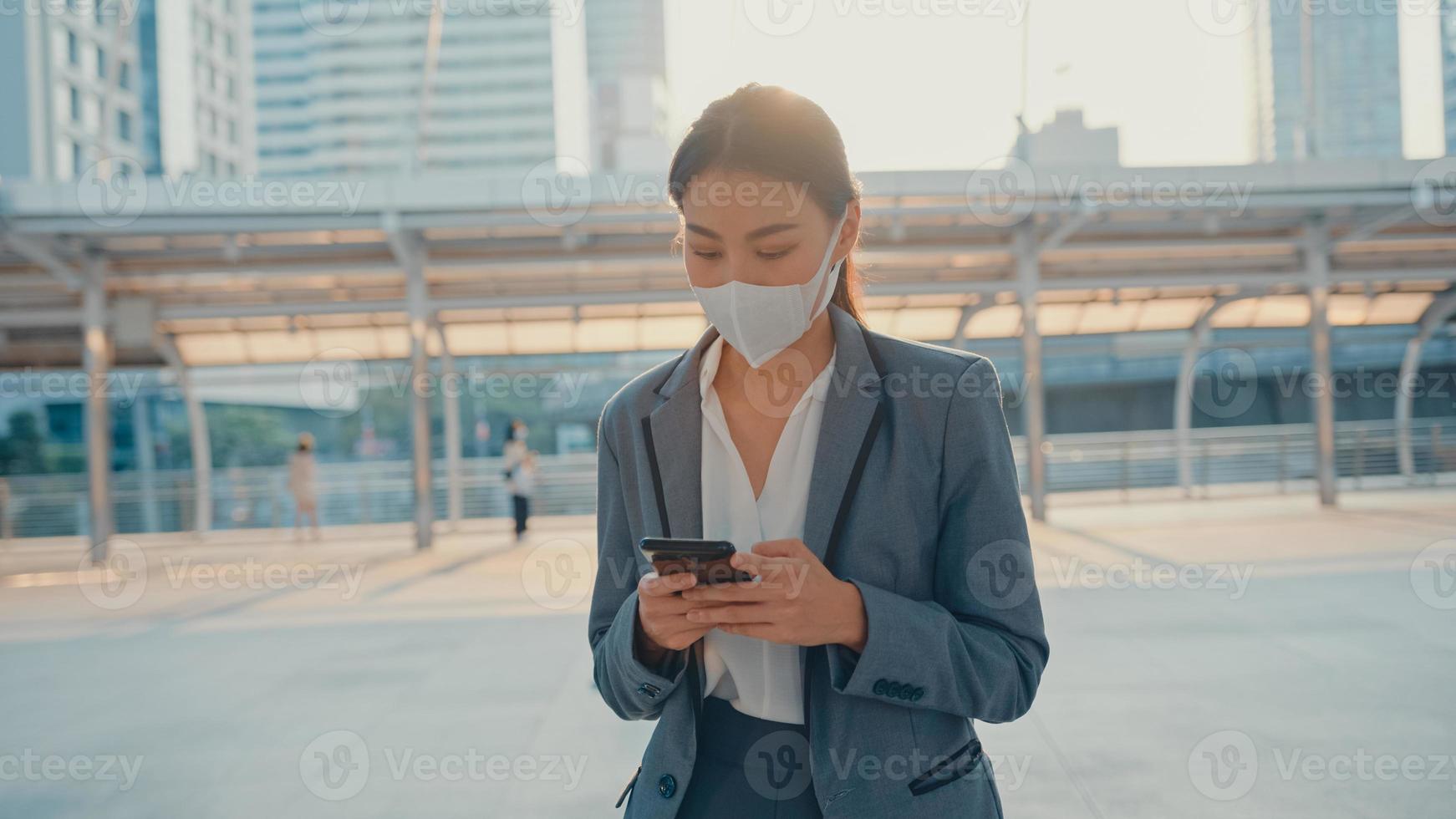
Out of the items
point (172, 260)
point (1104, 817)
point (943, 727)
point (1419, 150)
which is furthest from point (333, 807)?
point (1419, 150)

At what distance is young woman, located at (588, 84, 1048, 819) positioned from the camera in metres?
1.22

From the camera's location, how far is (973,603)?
129 cm

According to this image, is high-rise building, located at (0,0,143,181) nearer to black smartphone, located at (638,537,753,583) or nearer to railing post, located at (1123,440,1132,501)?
railing post, located at (1123,440,1132,501)

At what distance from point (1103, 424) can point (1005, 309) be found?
473 inches

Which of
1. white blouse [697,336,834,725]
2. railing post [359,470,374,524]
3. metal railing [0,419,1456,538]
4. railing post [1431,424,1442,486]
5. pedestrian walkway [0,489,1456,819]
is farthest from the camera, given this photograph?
railing post [1431,424,1442,486]

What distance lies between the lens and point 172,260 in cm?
1150

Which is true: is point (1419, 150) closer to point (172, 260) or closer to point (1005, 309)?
point (1005, 309)

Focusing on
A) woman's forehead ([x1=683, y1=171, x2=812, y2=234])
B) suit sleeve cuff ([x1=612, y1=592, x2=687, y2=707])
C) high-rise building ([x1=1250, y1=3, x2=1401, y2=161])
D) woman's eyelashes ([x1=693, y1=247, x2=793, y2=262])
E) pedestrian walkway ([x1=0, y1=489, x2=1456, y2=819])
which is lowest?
pedestrian walkway ([x1=0, y1=489, x2=1456, y2=819])

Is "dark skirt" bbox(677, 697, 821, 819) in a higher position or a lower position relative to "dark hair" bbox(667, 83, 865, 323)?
lower

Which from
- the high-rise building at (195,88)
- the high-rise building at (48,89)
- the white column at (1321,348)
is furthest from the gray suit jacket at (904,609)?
the high-rise building at (195,88)

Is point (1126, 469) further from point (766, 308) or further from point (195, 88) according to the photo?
point (195, 88)

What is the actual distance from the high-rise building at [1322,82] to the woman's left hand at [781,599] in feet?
45.8

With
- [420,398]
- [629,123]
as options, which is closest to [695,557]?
[420,398]

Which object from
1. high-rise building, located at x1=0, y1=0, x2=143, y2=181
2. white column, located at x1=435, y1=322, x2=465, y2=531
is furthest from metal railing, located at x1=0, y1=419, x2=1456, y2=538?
high-rise building, located at x1=0, y1=0, x2=143, y2=181
